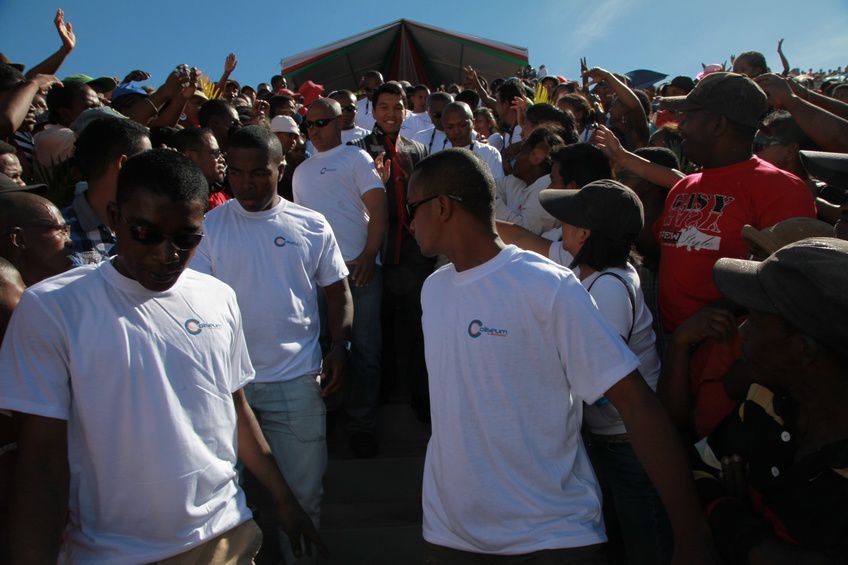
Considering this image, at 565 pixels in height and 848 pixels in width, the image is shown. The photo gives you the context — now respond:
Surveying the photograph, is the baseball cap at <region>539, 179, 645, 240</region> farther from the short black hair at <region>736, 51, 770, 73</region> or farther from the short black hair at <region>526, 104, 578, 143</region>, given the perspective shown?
the short black hair at <region>736, 51, 770, 73</region>

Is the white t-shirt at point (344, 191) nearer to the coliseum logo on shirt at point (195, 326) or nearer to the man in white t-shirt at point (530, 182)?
the man in white t-shirt at point (530, 182)

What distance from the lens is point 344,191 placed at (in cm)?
527

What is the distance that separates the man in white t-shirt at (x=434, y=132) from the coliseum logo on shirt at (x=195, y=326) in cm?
446

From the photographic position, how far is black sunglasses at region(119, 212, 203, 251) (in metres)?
2.26

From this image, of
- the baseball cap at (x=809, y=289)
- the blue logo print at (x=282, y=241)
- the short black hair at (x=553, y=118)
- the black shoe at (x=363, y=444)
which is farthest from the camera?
the short black hair at (x=553, y=118)

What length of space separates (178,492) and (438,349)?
0.99 m

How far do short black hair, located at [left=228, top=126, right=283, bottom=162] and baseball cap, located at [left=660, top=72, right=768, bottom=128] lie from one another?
95.1 inches

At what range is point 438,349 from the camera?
244 centimetres

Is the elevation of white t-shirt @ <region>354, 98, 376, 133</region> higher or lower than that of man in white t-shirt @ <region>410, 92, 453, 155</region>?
higher

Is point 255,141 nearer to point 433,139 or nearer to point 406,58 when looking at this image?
point 433,139

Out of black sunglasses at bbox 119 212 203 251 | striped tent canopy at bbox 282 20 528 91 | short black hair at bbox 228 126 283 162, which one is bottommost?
Answer: black sunglasses at bbox 119 212 203 251

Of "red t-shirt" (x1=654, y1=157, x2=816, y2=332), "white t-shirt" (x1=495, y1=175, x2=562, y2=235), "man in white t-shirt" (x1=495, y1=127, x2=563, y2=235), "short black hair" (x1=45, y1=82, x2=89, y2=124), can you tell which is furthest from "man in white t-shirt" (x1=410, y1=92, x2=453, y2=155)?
"red t-shirt" (x1=654, y1=157, x2=816, y2=332)

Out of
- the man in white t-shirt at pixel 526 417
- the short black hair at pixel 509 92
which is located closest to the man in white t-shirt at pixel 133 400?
the man in white t-shirt at pixel 526 417

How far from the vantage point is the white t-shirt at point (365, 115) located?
31.3ft
